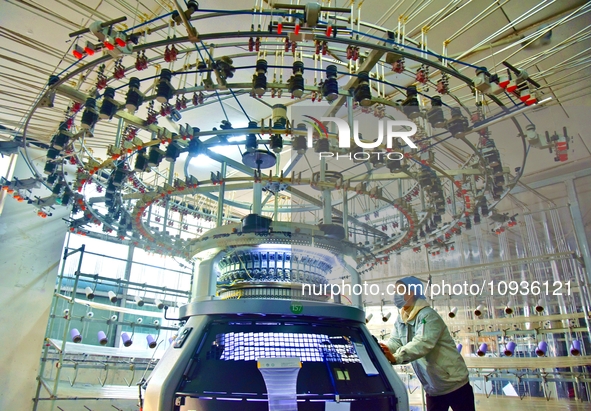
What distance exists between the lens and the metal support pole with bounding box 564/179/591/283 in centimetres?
A: 728

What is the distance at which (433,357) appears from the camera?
3.00 m

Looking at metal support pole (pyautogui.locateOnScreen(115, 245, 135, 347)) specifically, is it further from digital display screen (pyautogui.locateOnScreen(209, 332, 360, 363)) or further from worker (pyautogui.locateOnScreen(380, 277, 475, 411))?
worker (pyautogui.locateOnScreen(380, 277, 475, 411))

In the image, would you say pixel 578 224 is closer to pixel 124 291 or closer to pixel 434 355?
pixel 434 355

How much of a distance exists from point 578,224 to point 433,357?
6.51 metres

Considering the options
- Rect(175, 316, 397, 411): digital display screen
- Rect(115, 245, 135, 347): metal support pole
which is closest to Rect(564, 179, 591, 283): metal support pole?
Rect(175, 316, 397, 411): digital display screen

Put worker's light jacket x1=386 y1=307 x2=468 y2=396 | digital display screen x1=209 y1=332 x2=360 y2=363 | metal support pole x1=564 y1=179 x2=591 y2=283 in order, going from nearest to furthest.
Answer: digital display screen x1=209 y1=332 x2=360 y2=363 < worker's light jacket x1=386 y1=307 x2=468 y2=396 < metal support pole x1=564 y1=179 x2=591 y2=283

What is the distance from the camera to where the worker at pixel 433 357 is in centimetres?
286

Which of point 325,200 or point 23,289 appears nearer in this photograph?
point 325,200

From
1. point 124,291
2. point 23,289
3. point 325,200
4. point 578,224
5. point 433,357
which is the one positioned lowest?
point 433,357

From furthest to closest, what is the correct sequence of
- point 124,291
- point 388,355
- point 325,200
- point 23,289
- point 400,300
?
point 124,291 → point 23,289 → point 325,200 → point 400,300 → point 388,355

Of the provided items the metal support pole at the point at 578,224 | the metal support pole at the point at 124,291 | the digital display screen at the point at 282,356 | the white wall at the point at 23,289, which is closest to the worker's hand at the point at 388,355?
the digital display screen at the point at 282,356

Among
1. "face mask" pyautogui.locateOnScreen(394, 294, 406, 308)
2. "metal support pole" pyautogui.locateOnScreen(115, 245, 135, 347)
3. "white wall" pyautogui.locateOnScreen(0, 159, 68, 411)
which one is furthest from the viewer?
"metal support pole" pyautogui.locateOnScreen(115, 245, 135, 347)

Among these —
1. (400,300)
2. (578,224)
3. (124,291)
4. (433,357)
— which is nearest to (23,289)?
(124,291)

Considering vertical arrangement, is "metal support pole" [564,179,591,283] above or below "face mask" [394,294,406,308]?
above
